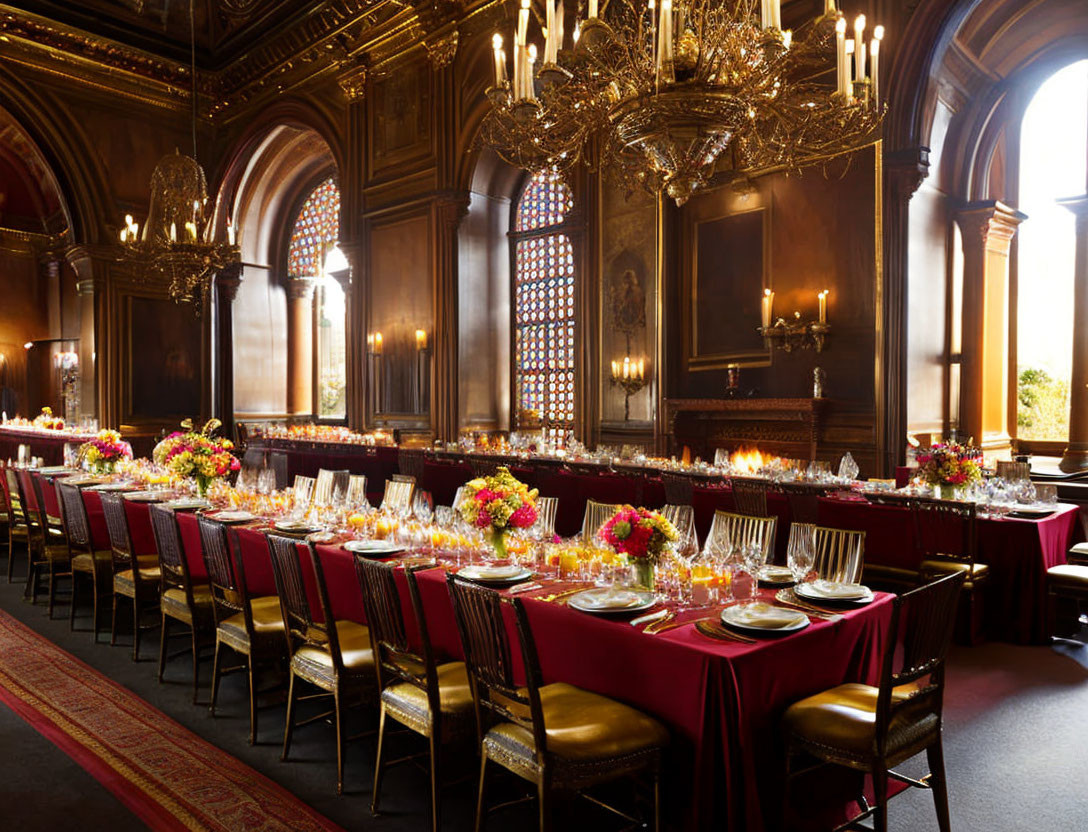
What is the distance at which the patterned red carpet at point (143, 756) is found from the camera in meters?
3.18

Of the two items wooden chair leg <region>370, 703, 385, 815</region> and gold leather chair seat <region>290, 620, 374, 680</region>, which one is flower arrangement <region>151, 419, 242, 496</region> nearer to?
gold leather chair seat <region>290, 620, 374, 680</region>

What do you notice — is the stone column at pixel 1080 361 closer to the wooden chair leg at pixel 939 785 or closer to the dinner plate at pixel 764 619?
the wooden chair leg at pixel 939 785

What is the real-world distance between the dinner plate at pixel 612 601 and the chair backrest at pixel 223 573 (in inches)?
68.3

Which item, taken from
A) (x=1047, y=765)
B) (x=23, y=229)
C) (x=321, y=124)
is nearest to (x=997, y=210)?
(x=1047, y=765)

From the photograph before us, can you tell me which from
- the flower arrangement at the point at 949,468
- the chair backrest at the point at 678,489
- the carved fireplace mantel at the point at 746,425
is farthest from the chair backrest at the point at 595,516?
the carved fireplace mantel at the point at 746,425

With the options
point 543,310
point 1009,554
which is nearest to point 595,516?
point 1009,554

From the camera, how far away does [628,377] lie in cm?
1034

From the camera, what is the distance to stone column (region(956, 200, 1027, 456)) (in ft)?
31.1

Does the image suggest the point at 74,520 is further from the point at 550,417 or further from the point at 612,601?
the point at 550,417

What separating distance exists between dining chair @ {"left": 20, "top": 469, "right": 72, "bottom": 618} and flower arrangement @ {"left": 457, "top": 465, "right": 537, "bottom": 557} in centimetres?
383

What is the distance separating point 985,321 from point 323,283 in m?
13.5

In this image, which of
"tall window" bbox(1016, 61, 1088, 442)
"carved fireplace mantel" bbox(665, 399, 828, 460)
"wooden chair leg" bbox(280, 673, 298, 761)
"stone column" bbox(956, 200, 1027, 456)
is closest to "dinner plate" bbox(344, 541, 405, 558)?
"wooden chair leg" bbox(280, 673, 298, 761)

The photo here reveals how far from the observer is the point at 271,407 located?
17.9m

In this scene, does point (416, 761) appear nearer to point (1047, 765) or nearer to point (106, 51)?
point (1047, 765)
